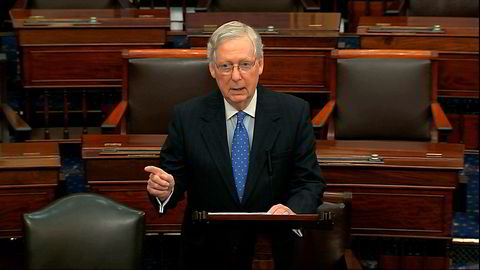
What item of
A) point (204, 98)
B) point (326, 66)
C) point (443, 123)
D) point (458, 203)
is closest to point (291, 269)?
point (204, 98)

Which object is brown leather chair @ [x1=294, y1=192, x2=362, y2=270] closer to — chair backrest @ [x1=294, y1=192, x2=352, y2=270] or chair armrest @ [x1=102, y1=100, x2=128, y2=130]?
chair backrest @ [x1=294, y1=192, x2=352, y2=270]

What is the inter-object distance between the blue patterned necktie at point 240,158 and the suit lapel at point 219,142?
0.01 metres

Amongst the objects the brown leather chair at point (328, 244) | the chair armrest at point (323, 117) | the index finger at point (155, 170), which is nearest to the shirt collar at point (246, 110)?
the index finger at point (155, 170)

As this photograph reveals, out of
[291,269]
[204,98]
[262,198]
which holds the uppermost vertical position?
[204,98]

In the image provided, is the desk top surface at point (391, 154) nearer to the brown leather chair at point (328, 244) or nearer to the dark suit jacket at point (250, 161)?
the brown leather chair at point (328, 244)

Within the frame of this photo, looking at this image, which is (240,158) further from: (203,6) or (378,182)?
(203,6)

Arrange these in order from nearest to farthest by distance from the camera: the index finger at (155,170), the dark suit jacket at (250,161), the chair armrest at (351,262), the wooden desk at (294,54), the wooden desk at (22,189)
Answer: the index finger at (155,170) < the dark suit jacket at (250,161) < the chair armrest at (351,262) < the wooden desk at (22,189) < the wooden desk at (294,54)

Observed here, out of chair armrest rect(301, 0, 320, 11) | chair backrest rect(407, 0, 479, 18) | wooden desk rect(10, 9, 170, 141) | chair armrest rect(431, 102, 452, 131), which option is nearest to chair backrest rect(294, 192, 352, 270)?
chair armrest rect(431, 102, 452, 131)

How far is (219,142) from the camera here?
4.47ft

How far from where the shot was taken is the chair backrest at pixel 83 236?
4.46 feet

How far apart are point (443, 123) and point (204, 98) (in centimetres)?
69

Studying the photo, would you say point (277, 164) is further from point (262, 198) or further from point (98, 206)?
point (98, 206)

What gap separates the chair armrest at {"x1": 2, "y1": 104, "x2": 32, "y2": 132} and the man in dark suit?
684mm

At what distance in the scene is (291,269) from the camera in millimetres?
1399
